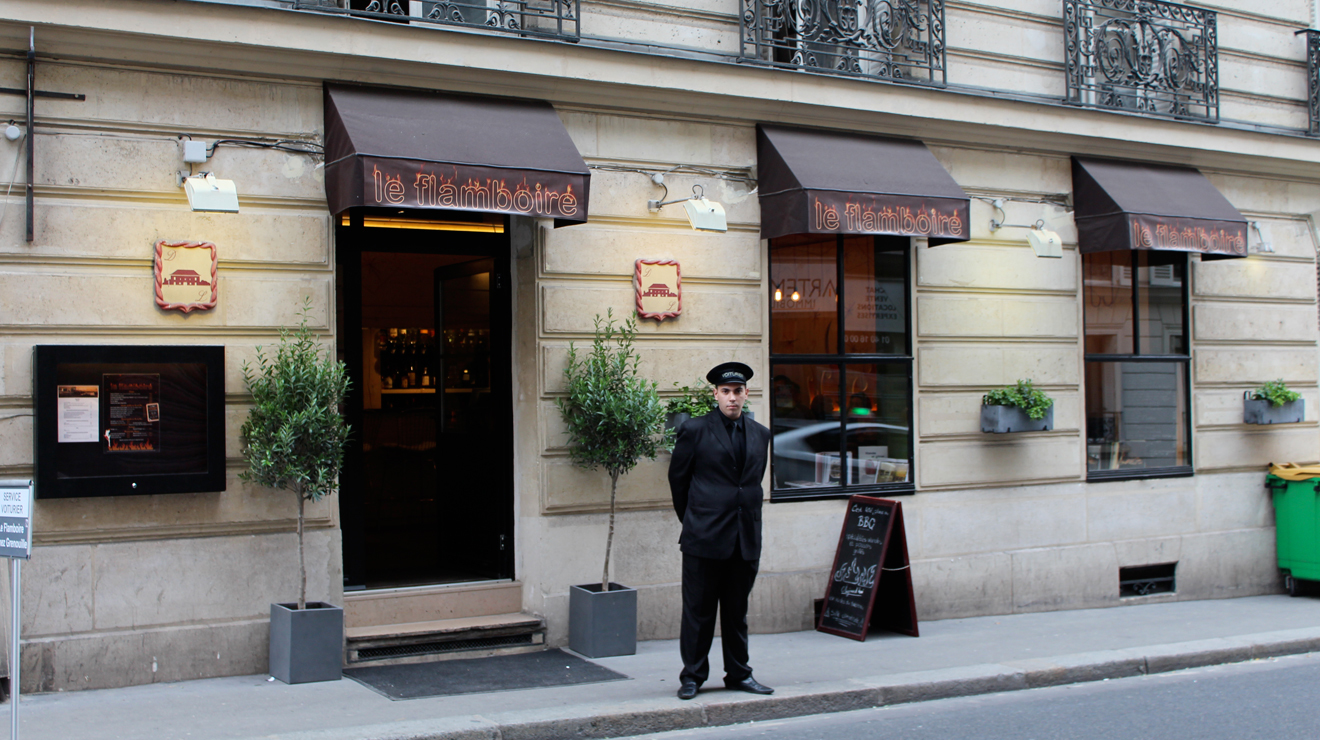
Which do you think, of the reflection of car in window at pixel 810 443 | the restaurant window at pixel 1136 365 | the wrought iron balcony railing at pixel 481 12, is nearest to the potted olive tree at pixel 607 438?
the reflection of car in window at pixel 810 443

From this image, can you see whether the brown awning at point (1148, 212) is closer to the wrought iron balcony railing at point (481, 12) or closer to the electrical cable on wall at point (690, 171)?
the electrical cable on wall at point (690, 171)

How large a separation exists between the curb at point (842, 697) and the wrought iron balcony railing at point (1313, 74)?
6.21 metres

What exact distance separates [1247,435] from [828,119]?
611 centimetres

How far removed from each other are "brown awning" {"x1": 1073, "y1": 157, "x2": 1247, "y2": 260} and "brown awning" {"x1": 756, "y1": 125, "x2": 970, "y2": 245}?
77.3 inches

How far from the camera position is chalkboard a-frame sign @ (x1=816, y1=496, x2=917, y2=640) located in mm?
9953

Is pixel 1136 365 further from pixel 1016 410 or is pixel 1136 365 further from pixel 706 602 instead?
pixel 706 602

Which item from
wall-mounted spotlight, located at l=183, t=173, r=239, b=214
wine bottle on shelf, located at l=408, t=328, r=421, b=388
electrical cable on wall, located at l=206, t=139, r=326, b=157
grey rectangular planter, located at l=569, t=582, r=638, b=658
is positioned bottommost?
grey rectangular planter, located at l=569, t=582, r=638, b=658

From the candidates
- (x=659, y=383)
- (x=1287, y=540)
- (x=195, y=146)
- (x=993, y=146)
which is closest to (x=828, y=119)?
(x=993, y=146)

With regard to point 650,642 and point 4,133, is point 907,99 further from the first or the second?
point 4,133

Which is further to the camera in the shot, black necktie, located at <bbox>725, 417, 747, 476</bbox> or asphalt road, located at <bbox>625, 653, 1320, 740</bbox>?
black necktie, located at <bbox>725, 417, 747, 476</bbox>

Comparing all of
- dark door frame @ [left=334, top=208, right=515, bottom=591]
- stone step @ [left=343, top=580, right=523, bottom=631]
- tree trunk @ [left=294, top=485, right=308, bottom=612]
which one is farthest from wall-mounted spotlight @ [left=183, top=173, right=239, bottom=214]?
stone step @ [left=343, top=580, right=523, bottom=631]

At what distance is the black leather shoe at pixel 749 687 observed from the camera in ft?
25.8

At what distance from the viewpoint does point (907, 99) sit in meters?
10.7

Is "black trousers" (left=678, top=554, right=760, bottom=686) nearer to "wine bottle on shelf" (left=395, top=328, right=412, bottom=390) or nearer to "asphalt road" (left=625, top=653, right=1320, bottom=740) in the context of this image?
"asphalt road" (left=625, top=653, right=1320, bottom=740)
